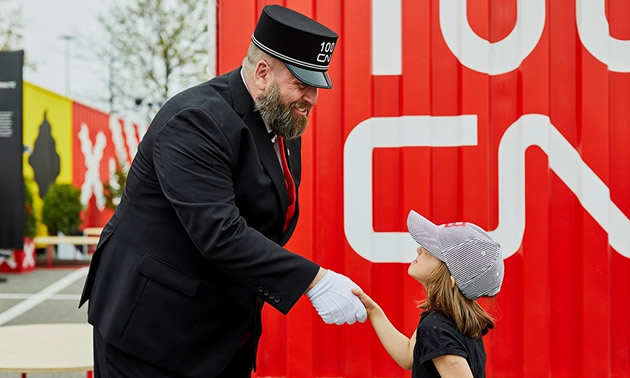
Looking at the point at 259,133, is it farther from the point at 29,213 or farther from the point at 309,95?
the point at 29,213

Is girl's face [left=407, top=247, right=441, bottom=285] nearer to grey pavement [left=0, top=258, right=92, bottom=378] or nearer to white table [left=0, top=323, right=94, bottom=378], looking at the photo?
white table [left=0, top=323, right=94, bottom=378]

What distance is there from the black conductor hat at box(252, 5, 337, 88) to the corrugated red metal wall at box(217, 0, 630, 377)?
105cm

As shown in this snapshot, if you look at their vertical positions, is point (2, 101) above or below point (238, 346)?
above

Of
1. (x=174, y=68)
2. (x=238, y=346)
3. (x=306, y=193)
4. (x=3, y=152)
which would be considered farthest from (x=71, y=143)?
(x=238, y=346)

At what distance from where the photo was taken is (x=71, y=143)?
1380cm

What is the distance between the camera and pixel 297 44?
203cm

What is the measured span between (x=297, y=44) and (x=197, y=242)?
1.96ft

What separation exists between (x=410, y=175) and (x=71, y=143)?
38.7 ft

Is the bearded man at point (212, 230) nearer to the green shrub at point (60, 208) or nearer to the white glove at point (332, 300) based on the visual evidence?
the white glove at point (332, 300)

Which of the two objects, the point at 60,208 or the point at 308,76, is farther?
the point at 60,208

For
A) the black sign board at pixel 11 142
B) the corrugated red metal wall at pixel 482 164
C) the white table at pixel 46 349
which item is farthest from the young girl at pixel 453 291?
the black sign board at pixel 11 142

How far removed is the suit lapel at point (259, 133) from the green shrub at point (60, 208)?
11.1 m

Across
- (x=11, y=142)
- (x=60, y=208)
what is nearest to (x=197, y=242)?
(x=11, y=142)

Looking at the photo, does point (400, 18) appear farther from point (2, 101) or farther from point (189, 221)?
point (2, 101)
